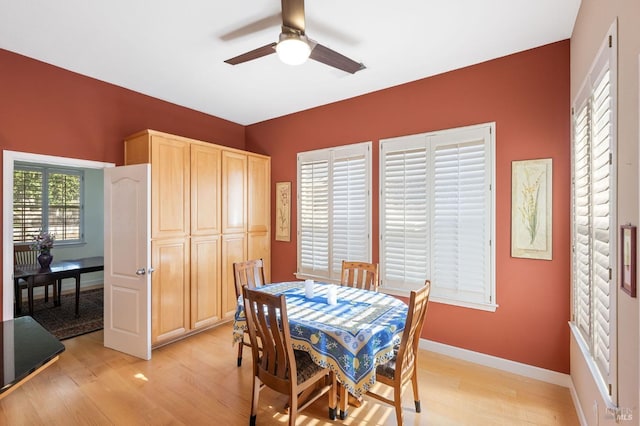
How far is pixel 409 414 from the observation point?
2.35 m

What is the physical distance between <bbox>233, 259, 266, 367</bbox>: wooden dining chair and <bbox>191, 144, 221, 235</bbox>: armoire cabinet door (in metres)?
1.03

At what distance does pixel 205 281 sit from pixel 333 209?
1916 mm

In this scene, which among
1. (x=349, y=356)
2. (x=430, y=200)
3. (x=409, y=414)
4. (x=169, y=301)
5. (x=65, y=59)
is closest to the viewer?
(x=349, y=356)

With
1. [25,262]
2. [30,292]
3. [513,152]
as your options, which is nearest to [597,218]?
[513,152]

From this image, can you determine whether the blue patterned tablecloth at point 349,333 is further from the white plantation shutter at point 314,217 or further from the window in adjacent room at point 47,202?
the window in adjacent room at point 47,202

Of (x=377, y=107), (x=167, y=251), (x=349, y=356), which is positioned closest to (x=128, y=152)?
(x=167, y=251)

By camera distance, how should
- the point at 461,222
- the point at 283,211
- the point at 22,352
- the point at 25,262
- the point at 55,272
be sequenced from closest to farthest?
the point at 22,352 → the point at 461,222 → the point at 55,272 → the point at 283,211 → the point at 25,262

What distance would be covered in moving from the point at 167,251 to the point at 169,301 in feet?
1.91

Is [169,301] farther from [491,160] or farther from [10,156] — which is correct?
[491,160]

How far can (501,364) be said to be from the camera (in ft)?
9.85

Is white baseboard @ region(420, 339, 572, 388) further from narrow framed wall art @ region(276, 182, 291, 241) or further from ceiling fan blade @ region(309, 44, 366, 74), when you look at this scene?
ceiling fan blade @ region(309, 44, 366, 74)

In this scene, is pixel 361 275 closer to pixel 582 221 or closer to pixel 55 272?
pixel 582 221

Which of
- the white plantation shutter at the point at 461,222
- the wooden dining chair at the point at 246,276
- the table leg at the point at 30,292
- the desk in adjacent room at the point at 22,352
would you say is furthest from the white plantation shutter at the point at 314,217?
the table leg at the point at 30,292

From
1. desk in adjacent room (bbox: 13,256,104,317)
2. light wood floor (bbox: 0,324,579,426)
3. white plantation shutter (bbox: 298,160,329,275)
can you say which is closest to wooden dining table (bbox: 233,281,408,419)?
light wood floor (bbox: 0,324,579,426)
